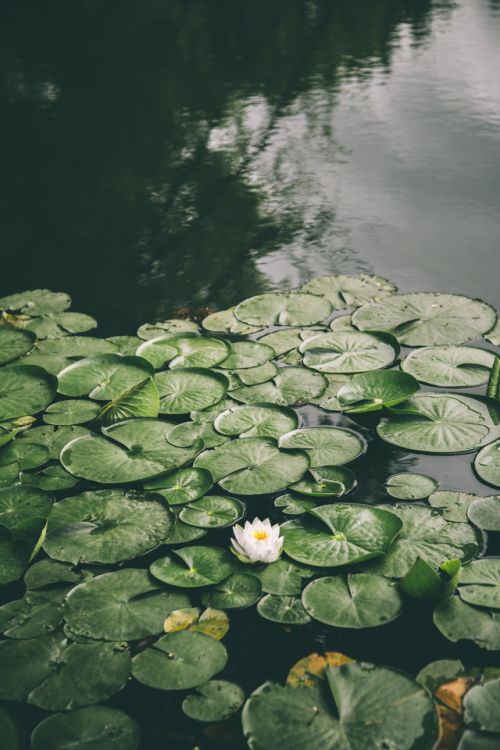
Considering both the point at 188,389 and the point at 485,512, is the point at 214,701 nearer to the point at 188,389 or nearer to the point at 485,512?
the point at 485,512

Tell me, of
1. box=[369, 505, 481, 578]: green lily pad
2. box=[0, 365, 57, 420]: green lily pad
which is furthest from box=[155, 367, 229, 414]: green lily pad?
box=[369, 505, 481, 578]: green lily pad

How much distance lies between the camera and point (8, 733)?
118cm

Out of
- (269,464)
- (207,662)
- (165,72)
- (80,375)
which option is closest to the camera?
(207,662)

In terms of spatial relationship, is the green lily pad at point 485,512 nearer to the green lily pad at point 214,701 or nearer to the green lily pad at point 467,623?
the green lily pad at point 467,623

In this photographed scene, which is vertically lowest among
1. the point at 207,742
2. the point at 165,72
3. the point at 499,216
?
the point at 207,742

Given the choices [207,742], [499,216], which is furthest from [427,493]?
[499,216]

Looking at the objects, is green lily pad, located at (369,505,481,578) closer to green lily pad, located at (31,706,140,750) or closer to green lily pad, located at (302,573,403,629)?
green lily pad, located at (302,573,403,629)

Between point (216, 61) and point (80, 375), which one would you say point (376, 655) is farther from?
point (216, 61)

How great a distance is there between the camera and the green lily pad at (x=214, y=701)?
3.88ft

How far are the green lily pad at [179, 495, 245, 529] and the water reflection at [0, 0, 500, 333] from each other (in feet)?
3.13

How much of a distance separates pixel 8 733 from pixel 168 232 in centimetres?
217

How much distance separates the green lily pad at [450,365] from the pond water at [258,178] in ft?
0.78

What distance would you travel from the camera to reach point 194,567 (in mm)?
1457

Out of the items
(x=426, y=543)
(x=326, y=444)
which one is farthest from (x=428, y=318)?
(x=426, y=543)
